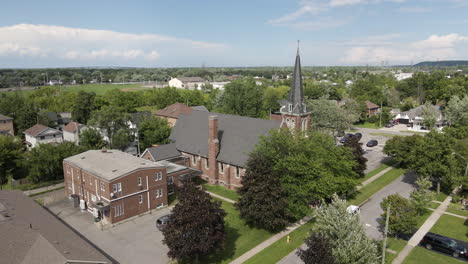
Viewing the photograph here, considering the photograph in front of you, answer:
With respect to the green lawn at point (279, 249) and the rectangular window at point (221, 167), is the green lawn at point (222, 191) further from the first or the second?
the green lawn at point (279, 249)

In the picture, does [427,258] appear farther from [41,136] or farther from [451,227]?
[41,136]

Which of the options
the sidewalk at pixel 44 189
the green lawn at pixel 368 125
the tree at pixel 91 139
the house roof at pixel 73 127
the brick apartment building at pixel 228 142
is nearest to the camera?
the brick apartment building at pixel 228 142

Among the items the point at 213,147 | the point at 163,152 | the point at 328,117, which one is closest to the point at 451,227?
the point at 213,147

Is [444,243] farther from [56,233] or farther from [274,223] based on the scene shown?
[56,233]

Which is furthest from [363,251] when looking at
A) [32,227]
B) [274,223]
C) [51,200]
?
[51,200]

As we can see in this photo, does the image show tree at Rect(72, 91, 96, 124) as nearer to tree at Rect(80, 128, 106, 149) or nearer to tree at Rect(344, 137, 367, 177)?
tree at Rect(80, 128, 106, 149)

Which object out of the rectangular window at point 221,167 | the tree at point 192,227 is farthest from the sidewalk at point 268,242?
the rectangular window at point 221,167
